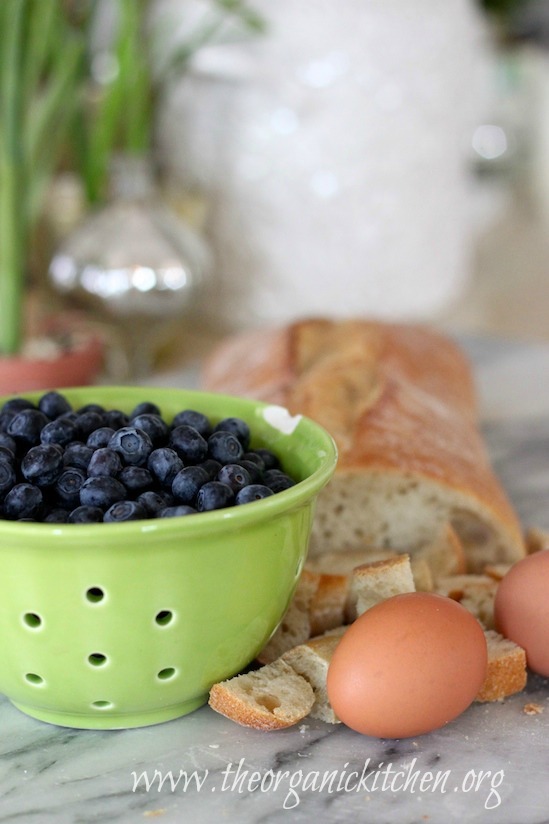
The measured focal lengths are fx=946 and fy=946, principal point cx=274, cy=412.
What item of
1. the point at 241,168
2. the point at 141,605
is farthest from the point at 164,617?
the point at 241,168

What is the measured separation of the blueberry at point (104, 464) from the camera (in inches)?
26.1

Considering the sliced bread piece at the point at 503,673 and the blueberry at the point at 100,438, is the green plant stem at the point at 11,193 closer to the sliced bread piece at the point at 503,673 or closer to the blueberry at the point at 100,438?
the blueberry at the point at 100,438

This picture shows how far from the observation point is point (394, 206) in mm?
1818

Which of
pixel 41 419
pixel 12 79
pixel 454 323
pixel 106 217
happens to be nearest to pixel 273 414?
pixel 41 419

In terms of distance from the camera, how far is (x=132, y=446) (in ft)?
2.25

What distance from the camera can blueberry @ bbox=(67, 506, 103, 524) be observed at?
63 centimetres

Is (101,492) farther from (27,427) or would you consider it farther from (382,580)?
(382,580)

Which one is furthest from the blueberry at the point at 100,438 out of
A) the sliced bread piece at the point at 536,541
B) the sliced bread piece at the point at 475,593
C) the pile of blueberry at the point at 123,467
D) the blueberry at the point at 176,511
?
the sliced bread piece at the point at 536,541

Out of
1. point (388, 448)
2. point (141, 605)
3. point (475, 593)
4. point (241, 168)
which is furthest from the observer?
point (241, 168)

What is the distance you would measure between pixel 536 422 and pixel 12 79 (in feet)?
2.94

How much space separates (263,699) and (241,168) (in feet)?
4.20

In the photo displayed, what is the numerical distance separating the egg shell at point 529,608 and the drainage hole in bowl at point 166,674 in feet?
0.90

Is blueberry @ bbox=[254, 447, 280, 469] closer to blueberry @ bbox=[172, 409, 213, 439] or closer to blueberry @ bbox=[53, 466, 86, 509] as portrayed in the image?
blueberry @ bbox=[172, 409, 213, 439]

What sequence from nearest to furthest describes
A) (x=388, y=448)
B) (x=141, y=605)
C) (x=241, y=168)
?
(x=141, y=605), (x=388, y=448), (x=241, y=168)
